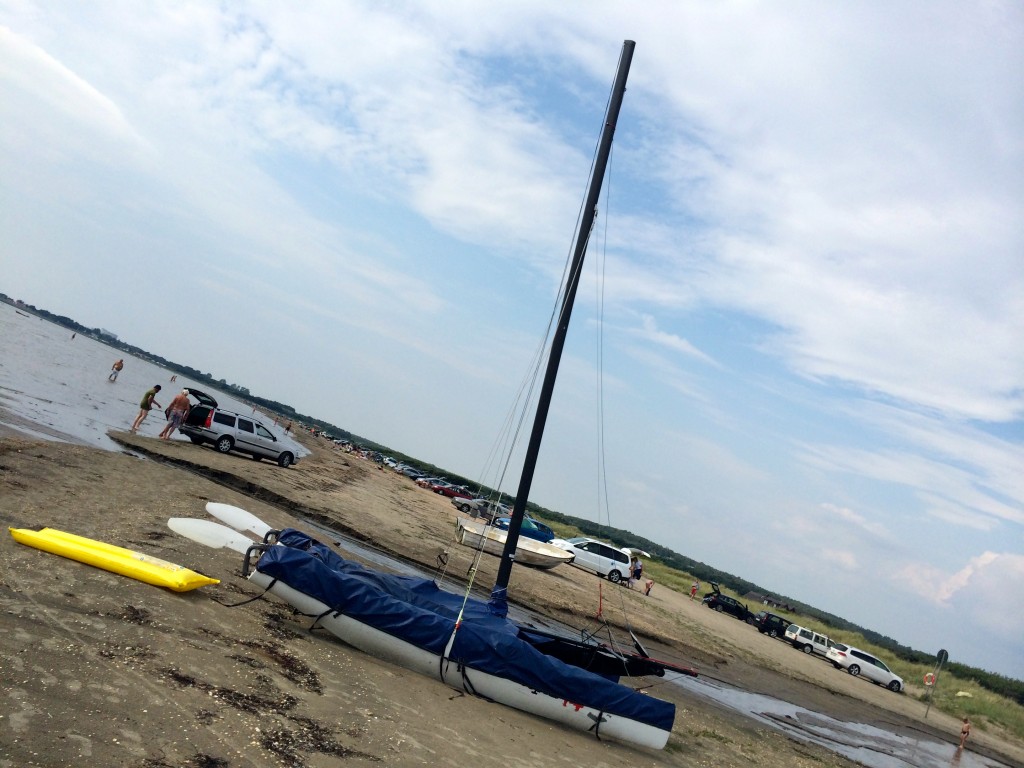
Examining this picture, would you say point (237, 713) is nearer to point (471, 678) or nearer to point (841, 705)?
point (471, 678)

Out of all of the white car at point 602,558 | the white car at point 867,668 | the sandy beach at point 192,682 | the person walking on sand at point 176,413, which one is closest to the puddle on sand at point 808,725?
the sandy beach at point 192,682

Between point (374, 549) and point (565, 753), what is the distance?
1428 centimetres

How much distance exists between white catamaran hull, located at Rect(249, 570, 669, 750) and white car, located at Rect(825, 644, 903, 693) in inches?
1314

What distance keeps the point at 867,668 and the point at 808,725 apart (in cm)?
2209

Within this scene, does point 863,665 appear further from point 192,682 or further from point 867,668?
point 192,682

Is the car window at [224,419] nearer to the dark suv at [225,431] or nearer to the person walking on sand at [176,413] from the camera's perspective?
the dark suv at [225,431]

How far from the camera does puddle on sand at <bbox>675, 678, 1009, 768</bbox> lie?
61.2 feet

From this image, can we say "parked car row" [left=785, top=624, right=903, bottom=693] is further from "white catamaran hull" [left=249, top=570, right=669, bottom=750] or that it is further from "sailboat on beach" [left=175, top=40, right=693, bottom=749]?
"white catamaran hull" [left=249, top=570, right=669, bottom=750]

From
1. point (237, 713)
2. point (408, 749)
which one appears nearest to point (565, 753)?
point (408, 749)

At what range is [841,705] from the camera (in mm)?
27297

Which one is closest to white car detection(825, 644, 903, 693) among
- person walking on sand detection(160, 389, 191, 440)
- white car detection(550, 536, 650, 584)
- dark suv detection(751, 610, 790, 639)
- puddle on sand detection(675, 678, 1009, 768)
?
dark suv detection(751, 610, 790, 639)

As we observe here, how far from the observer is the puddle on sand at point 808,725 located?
18.8 meters

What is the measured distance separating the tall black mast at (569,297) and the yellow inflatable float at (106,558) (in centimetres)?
639

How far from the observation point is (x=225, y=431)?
96.9 feet
